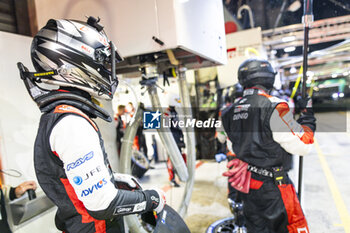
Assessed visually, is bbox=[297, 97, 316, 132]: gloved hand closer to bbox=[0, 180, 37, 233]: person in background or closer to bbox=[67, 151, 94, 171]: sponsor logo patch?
bbox=[67, 151, 94, 171]: sponsor logo patch

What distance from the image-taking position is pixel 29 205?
1.46 m

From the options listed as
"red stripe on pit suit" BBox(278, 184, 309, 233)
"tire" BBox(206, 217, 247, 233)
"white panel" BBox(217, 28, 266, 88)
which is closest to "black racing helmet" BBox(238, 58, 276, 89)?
"red stripe on pit suit" BBox(278, 184, 309, 233)

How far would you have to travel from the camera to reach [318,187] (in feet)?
9.85

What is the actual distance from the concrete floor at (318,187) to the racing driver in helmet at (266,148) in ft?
0.61

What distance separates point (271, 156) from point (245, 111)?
0.37 metres

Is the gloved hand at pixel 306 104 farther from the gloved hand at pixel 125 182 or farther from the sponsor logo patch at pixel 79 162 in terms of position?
the sponsor logo patch at pixel 79 162

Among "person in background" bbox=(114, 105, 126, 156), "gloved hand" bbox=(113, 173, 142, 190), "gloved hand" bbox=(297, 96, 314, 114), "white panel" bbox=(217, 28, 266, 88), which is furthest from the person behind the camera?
"white panel" bbox=(217, 28, 266, 88)

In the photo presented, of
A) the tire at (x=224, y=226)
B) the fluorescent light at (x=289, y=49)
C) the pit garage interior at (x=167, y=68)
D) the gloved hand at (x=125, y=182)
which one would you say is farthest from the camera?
the tire at (x=224, y=226)

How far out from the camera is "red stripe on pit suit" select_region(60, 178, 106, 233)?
89cm

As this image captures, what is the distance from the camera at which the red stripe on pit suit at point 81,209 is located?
891 mm

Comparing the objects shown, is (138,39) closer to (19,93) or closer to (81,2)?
(81,2)

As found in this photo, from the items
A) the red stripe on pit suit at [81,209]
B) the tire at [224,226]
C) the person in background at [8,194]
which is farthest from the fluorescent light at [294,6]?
the person in background at [8,194]

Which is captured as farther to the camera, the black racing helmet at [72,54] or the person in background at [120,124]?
the person in background at [120,124]

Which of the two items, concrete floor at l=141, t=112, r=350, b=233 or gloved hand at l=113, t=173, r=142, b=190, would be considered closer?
gloved hand at l=113, t=173, r=142, b=190
